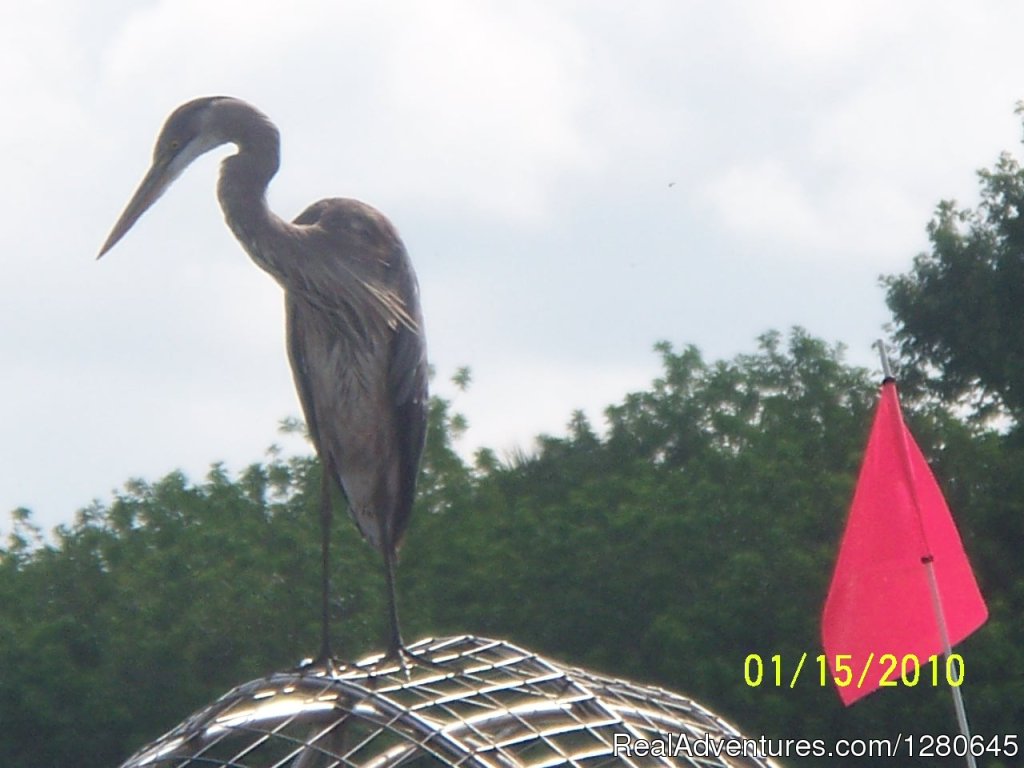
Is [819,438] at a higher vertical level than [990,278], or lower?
lower

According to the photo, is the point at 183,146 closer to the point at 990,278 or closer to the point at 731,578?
the point at 731,578

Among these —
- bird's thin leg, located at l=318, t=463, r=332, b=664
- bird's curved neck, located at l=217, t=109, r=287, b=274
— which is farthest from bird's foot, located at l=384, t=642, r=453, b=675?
bird's curved neck, located at l=217, t=109, r=287, b=274

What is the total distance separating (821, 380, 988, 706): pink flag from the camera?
23.6 feet

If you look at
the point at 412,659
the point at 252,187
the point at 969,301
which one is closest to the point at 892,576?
the point at 412,659

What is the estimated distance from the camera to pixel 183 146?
7938mm

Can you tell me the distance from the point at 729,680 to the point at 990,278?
844cm

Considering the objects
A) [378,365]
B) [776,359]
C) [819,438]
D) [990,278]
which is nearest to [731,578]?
[819,438]

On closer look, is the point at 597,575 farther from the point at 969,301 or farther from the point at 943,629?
the point at 943,629

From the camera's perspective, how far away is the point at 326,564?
7.65 meters

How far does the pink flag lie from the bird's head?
2782 millimetres

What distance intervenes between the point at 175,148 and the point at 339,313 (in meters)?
0.91

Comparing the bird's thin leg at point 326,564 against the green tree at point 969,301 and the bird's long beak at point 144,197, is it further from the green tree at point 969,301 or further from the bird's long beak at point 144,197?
the green tree at point 969,301

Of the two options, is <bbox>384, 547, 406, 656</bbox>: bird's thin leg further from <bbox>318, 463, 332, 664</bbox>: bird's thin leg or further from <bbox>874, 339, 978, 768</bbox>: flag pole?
<bbox>874, 339, 978, 768</bbox>: flag pole

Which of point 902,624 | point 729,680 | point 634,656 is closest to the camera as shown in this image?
point 902,624
